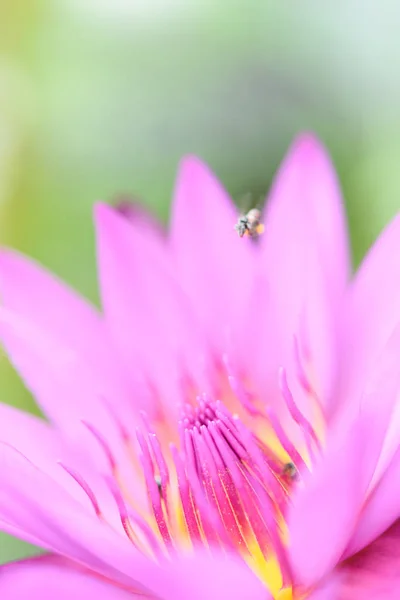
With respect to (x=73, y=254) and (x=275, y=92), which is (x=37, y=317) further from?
(x=275, y=92)

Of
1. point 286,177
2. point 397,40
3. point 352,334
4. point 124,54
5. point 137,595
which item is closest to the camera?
point 137,595

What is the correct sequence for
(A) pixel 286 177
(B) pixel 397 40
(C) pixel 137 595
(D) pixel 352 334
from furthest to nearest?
(B) pixel 397 40, (A) pixel 286 177, (D) pixel 352 334, (C) pixel 137 595

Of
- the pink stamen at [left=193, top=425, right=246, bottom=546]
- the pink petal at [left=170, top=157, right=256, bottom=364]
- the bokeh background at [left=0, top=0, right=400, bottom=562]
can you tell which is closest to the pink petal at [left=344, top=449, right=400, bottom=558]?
A: the pink stamen at [left=193, top=425, right=246, bottom=546]

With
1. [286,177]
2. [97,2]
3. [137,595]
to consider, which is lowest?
[137,595]

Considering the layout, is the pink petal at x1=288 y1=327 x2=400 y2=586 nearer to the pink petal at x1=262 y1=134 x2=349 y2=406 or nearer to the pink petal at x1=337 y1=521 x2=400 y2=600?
the pink petal at x1=337 y1=521 x2=400 y2=600

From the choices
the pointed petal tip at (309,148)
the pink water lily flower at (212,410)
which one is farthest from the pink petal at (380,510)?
the pointed petal tip at (309,148)

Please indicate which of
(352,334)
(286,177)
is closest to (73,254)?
(286,177)
